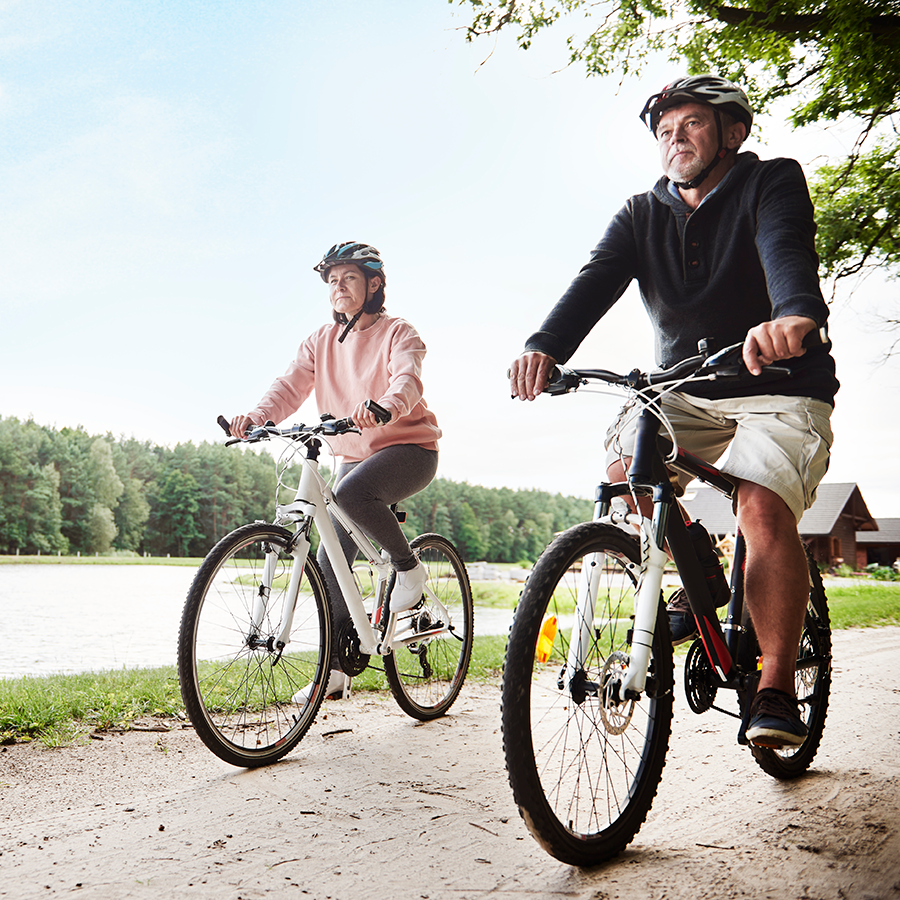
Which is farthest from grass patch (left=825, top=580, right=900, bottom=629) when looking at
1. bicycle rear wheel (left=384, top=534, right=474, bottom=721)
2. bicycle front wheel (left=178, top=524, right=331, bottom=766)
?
bicycle front wheel (left=178, top=524, right=331, bottom=766)

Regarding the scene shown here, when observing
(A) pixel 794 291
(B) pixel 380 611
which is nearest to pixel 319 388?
(B) pixel 380 611

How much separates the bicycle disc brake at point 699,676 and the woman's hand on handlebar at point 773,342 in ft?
3.01

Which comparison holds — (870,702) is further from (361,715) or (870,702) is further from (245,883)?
(245,883)

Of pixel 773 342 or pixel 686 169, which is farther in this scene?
pixel 686 169

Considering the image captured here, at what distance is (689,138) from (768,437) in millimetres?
1032

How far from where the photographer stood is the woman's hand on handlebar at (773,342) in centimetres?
185

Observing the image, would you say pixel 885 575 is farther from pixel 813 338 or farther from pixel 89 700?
pixel 813 338

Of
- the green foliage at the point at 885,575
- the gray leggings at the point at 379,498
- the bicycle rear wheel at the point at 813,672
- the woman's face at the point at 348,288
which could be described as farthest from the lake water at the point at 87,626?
the green foliage at the point at 885,575

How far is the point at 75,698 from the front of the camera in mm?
3582

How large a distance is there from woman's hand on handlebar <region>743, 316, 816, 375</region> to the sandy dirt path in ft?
3.98

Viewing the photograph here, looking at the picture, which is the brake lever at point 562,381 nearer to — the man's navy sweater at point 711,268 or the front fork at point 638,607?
the man's navy sweater at point 711,268

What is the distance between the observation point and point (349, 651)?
330 centimetres

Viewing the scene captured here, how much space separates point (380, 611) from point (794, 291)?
2291 millimetres

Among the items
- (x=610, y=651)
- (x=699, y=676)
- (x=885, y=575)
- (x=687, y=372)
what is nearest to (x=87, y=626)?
(x=699, y=676)
